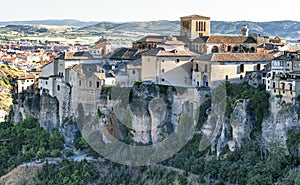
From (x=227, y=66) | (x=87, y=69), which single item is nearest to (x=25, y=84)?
(x=87, y=69)

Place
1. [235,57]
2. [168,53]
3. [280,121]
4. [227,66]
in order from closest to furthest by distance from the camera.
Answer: [280,121]
[227,66]
[235,57]
[168,53]

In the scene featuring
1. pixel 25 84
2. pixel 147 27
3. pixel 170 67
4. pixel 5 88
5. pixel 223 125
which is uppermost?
pixel 147 27

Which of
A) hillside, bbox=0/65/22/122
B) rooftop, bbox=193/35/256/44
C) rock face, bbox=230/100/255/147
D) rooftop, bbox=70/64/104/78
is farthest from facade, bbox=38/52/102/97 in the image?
rock face, bbox=230/100/255/147

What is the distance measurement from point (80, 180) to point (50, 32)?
141637 mm

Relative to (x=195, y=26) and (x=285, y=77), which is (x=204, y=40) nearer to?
(x=195, y=26)

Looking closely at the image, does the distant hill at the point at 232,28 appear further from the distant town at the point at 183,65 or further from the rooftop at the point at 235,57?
the rooftop at the point at 235,57

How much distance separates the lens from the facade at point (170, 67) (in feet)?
128

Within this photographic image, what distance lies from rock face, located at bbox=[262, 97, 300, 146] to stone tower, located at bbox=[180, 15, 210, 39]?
1478cm

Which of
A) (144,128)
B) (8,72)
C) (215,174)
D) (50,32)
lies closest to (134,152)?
(144,128)

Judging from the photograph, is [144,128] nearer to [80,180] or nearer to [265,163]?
[80,180]

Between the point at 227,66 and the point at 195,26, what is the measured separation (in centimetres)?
1047

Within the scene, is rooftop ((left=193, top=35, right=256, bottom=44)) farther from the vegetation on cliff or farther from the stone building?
the vegetation on cliff

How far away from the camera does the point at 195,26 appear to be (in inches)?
1827

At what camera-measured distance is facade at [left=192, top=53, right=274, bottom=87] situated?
3647 cm
